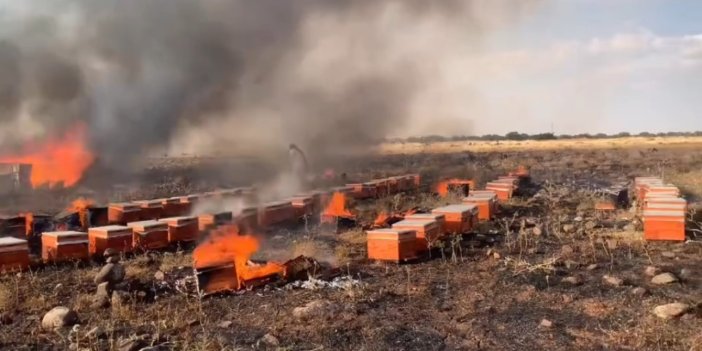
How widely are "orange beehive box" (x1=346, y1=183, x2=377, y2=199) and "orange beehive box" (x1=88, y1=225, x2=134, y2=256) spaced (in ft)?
24.2

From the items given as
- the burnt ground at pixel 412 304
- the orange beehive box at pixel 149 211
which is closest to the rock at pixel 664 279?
the burnt ground at pixel 412 304

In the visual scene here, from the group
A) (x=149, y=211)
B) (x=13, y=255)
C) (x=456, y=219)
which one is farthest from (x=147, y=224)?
(x=456, y=219)

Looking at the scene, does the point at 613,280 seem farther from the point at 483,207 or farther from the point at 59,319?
the point at 59,319

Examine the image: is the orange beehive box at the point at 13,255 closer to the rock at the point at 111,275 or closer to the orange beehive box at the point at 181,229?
the rock at the point at 111,275

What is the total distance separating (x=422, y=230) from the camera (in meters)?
8.99

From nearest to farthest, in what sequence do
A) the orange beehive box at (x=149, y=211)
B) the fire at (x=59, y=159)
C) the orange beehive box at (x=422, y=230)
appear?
1. the orange beehive box at (x=422, y=230)
2. the orange beehive box at (x=149, y=211)
3. the fire at (x=59, y=159)

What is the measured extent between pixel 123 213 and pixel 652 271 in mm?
9261

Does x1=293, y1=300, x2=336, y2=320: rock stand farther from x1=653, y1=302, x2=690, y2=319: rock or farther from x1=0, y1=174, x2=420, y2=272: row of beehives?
x1=0, y1=174, x2=420, y2=272: row of beehives

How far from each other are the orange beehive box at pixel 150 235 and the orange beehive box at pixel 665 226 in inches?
306

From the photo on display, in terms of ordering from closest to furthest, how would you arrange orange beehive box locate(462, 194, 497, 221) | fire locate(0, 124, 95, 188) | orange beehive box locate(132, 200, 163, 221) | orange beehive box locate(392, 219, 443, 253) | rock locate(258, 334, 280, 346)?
rock locate(258, 334, 280, 346), orange beehive box locate(392, 219, 443, 253), orange beehive box locate(132, 200, 163, 221), orange beehive box locate(462, 194, 497, 221), fire locate(0, 124, 95, 188)

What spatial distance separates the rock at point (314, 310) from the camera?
20.7ft

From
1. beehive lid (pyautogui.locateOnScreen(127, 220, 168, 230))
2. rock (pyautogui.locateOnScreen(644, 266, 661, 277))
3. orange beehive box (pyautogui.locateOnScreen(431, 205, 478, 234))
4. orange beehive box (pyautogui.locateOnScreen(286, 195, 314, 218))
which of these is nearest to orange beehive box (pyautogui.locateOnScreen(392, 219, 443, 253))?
orange beehive box (pyautogui.locateOnScreen(431, 205, 478, 234))

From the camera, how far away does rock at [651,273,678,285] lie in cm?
725

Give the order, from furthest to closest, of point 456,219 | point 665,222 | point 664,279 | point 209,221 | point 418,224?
point 209,221 < point 456,219 < point 665,222 < point 418,224 < point 664,279
